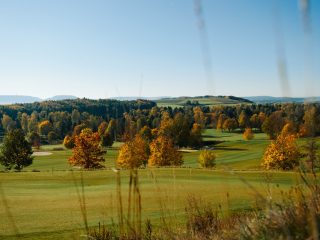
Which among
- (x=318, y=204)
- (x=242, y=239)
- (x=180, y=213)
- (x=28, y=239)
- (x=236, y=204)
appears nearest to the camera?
(x=242, y=239)

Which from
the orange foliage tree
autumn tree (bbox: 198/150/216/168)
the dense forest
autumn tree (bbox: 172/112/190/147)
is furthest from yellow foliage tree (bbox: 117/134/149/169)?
autumn tree (bbox: 172/112/190/147)

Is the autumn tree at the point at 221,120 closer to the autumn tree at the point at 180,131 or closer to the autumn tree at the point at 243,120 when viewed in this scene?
the autumn tree at the point at 243,120

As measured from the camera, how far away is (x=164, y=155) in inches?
2114

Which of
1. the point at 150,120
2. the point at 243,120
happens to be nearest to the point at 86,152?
the point at 150,120

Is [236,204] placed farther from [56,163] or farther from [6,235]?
[56,163]

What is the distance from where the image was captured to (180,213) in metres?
8.42

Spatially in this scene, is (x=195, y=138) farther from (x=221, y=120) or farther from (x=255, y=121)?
(x=255, y=121)

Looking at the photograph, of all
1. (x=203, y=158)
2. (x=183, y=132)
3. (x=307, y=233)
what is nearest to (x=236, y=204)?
(x=307, y=233)

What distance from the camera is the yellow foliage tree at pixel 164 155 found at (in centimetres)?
5291

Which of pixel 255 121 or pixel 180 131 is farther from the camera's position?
pixel 255 121

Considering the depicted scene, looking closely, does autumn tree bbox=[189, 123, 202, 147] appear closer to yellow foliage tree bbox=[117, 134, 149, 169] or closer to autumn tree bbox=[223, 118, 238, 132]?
autumn tree bbox=[223, 118, 238, 132]

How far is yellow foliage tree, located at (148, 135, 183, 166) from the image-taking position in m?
52.9

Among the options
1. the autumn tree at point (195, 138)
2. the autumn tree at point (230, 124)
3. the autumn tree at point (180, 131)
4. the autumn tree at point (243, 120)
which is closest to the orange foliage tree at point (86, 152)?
the autumn tree at point (180, 131)

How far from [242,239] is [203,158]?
49.3 metres
